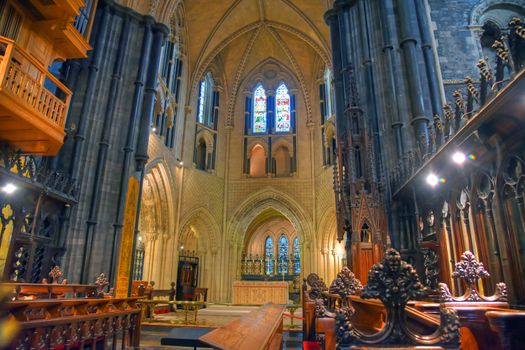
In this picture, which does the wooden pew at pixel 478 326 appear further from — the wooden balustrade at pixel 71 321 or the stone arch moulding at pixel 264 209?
the stone arch moulding at pixel 264 209

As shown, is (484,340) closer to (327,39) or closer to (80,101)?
(80,101)

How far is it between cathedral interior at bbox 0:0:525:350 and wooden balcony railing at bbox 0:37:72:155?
0.13 ft

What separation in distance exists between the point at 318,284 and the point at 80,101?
8.22 m

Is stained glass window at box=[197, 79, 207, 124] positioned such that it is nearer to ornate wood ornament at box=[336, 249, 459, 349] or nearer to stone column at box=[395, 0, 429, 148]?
stone column at box=[395, 0, 429, 148]

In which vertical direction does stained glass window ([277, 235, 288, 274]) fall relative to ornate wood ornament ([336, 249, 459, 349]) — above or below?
above

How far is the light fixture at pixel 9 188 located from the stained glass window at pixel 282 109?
1498cm

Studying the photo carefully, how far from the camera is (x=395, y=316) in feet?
5.51

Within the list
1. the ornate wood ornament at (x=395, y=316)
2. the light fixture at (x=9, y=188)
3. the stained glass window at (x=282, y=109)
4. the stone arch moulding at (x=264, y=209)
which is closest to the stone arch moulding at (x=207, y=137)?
the stone arch moulding at (x=264, y=209)

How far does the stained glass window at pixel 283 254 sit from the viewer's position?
70.0 ft

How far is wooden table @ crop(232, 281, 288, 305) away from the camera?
14.0 metres

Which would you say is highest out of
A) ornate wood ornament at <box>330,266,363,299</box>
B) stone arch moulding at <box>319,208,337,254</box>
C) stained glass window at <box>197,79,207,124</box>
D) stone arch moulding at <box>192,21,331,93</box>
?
stone arch moulding at <box>192,21,331,93</box>

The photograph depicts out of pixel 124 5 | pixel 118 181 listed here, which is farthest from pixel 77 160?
pixel 124 5

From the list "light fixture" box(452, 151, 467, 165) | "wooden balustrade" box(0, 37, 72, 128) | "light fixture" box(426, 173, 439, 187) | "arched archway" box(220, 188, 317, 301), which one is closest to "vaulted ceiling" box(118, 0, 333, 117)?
"arched archway" box(220, 188, 317, 301)

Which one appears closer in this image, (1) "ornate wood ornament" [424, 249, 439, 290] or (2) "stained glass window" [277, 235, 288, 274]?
(1) "ornate wood ornament" [424, 249, 439, 290]
